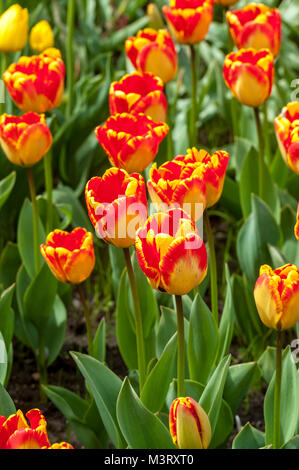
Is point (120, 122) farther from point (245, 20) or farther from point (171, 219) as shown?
point (245, 20)

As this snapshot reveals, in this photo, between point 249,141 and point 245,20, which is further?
point 249,141

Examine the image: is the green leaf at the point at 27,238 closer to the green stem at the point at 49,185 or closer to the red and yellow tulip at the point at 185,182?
the green stem at the point at 49,185

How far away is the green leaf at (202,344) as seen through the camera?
161 cm

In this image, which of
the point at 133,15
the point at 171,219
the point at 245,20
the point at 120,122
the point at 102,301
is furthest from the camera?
the point at 133,15

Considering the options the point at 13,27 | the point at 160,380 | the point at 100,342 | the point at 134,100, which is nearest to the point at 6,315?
the point at 100,342

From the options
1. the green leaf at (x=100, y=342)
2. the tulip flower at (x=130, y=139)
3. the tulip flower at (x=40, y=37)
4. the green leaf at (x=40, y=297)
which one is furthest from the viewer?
the tulip flower at (x=40, y=37)

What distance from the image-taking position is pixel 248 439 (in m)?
1.52

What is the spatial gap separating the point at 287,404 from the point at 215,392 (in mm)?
154

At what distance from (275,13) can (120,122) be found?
703 mm

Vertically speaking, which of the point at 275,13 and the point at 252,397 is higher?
the point at 275,13

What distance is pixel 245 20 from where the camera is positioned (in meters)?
2.20

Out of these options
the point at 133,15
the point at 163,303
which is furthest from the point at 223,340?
the point at 133,15

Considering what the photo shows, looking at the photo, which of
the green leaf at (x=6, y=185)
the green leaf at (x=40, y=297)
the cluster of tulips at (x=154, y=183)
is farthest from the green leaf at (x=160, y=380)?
the green leaf at (x=6, y=185)

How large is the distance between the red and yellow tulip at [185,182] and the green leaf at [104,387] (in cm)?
32
